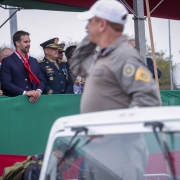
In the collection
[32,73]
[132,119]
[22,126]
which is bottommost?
[22,126]

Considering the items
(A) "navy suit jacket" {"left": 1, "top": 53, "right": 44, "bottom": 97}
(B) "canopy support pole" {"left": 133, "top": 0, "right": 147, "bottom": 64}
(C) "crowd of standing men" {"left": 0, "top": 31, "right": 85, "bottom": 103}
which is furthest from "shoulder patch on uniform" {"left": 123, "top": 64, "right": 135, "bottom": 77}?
(B) "canopy support pole" {"left": 133, "top": 0, "right": 147, "bottom": 64}

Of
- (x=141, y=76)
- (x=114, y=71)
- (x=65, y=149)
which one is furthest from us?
(x=114, y=71)

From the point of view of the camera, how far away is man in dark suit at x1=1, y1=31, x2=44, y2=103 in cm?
693

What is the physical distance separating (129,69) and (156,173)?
38.0 inches

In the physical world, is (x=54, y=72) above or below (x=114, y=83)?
below

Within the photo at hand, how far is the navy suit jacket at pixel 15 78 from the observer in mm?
6914

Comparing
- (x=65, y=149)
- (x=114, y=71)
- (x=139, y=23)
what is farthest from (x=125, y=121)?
(x=139, y=23)

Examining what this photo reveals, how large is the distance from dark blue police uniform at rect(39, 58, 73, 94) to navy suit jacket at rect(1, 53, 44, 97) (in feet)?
1.16

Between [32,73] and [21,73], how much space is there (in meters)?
0.15

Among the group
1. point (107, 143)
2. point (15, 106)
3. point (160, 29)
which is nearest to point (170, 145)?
point (107, 143)

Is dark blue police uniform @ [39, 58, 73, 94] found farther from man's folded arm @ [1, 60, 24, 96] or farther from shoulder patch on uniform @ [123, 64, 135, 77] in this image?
shoulder patch on uniform @ [123, 64, 135, 77]

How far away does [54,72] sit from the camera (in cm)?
769

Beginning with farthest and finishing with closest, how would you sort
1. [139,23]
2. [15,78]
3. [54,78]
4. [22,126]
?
[139,23] < [54,78] < [15,78] < [22,126]

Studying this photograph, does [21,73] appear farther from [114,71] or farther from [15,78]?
→ [114,71]
